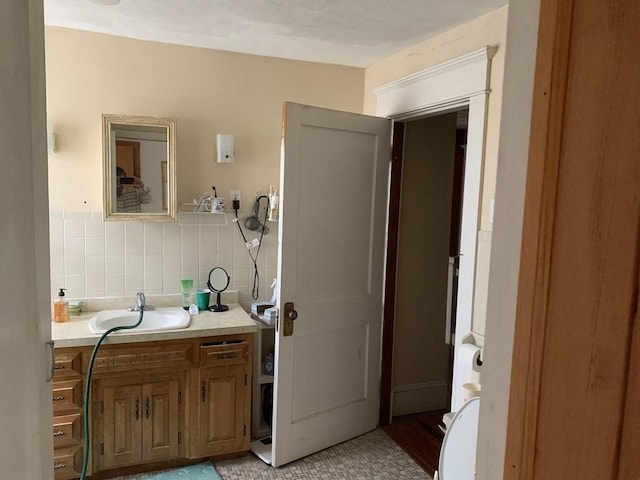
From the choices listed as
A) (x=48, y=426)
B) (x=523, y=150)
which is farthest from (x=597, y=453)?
(x=48, y=426)

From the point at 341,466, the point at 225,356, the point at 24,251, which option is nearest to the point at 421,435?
the point at 341,466

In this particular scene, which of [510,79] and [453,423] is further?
[453,423]

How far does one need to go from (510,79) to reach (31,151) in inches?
38.9

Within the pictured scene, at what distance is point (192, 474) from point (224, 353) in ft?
2.14

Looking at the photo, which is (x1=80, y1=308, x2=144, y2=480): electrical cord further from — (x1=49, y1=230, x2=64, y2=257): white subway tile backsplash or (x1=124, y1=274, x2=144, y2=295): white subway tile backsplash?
(x1=49, y1=230, x2=64, y2=257): white subway tile backsplash

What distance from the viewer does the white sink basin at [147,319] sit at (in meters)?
2.54

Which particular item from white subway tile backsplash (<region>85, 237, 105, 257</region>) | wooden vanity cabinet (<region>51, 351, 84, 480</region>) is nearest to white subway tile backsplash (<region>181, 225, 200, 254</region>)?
white subway tile backsplash (<region>85, 237, 105, 257</region>)

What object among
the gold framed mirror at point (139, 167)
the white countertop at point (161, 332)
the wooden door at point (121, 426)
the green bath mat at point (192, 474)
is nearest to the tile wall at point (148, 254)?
the gold framed mirror at point (139, 167)

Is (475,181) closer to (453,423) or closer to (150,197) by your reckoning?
(453,423)

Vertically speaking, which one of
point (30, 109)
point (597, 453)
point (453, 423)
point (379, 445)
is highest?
point (30, 109)

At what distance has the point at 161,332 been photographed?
7.93ft

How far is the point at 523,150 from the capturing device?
0.72 m

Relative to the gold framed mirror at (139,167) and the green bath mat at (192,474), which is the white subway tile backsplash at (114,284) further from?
the green bath mat at (192,474)

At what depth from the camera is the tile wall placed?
8.76 ft
